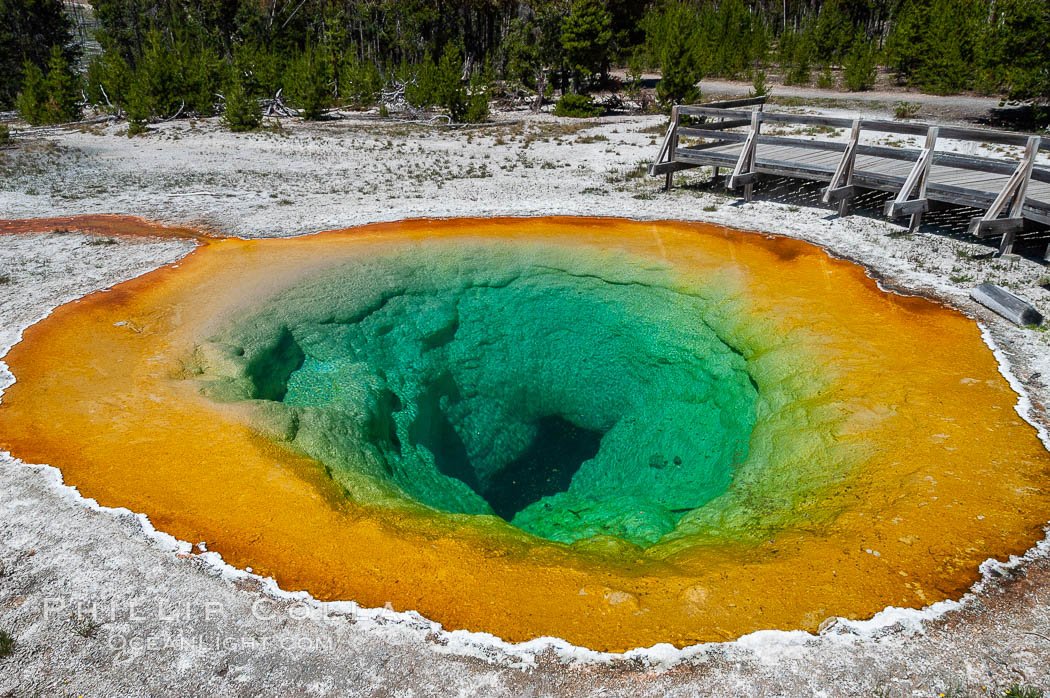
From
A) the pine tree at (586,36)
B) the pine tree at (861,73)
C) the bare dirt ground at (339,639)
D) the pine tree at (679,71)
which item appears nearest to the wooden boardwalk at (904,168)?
the bare dirt ground at (339,639)

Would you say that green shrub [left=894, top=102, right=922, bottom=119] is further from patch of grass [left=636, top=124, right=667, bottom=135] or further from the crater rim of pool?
the crater rim of pool

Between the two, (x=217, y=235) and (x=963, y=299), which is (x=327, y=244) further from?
(x=963, y=299)

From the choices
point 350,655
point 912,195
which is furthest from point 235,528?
point 912,195

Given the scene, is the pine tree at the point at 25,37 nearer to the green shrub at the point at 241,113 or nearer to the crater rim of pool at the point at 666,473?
the green shrub at the point at 241,113

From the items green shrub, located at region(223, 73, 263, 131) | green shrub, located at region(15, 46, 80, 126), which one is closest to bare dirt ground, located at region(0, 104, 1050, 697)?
green shrub, located at region(223, 73, 263, 131)

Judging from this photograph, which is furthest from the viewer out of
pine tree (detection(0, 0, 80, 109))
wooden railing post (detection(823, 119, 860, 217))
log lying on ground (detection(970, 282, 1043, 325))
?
pine tree (detection(0, 0, 80, 109))

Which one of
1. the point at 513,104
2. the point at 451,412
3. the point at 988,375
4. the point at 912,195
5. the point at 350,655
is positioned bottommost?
the point at 451,412
